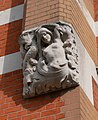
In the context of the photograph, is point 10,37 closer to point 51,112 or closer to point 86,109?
point 51,112

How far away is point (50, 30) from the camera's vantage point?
5.07m

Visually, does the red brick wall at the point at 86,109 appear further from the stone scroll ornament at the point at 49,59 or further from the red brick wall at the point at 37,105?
the stone scroll ornament at the point at 49,59

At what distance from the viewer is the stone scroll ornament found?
4703 millimetres

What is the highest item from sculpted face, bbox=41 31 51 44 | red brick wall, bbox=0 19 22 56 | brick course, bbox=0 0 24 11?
brick course, bbox=0 0 24 11

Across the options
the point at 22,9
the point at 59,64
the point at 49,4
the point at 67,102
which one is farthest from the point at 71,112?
the point at 22,9

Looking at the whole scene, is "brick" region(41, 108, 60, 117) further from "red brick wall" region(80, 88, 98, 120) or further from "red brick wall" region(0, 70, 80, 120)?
"red brick wall" region(80, 88, 98, 120)

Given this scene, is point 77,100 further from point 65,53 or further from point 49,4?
point 49,4

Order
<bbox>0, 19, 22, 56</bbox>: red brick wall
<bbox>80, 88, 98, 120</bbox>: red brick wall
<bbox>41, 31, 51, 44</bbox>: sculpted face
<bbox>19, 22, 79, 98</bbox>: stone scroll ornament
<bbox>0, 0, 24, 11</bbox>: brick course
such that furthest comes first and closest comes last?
<bbox>0, 0, 24, 11</bbox>: brick course, <bbox>0, 19, 22, 56</bbox>: red brick wall, <bbox>41, 31, 51, 44</bbox>: sculpted face, <bbox>19, 22, 79, 98</bbox>: stone scroll ornament, <bbox>80, 88, 98, 120</bbox>: red brick wall

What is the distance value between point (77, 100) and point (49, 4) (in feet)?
4.91

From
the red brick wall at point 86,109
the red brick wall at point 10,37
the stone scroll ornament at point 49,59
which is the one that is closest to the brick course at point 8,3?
the red brick wall at point 10,37

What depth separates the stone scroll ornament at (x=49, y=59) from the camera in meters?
4.70

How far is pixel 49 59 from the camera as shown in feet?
15.8

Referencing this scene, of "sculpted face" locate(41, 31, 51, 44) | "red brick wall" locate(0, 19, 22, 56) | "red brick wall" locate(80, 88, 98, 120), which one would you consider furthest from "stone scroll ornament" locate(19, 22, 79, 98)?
"red brick wall" locate(0, 19, 22, 56)

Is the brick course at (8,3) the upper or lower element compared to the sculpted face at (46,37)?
upper
